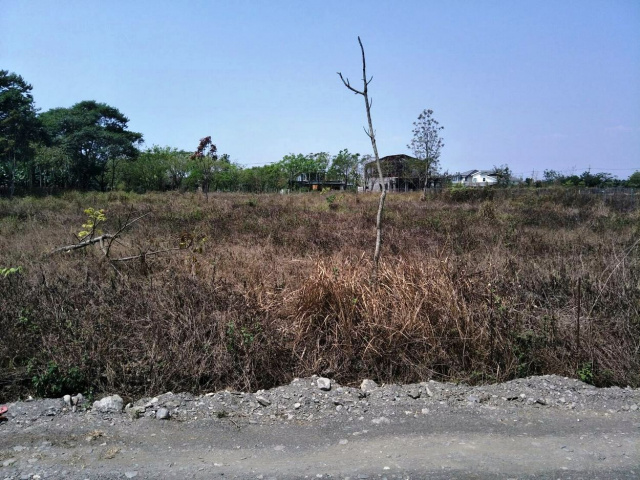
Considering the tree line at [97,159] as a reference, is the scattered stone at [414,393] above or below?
below

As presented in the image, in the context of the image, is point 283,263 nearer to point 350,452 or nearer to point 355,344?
point 355,344

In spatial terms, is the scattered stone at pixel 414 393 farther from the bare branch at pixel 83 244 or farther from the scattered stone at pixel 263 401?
the bare branch at pixel 83 244

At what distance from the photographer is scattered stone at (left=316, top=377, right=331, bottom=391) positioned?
4144mm

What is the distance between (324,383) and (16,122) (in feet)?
119

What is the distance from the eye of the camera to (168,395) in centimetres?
396

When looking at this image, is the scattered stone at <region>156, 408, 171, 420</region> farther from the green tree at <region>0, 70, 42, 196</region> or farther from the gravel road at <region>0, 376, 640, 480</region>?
the green tree at <region>0, 70, 42, 196</region>

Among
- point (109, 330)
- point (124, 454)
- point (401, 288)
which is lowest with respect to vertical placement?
point (124, 454)

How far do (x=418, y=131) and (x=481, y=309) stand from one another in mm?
32700

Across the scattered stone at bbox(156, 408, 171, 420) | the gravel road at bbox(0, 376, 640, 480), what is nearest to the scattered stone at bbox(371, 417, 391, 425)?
the gravel road at bbox(0, 376, 640, 480)

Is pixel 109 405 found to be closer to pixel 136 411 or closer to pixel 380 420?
pixel 136 411

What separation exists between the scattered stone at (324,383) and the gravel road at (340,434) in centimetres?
2

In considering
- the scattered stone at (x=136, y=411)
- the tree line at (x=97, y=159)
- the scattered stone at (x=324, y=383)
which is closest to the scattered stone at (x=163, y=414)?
the scattered stone at (x=136, y=411)

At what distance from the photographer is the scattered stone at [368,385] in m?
4.20

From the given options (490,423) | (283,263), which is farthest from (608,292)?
(283,263)
